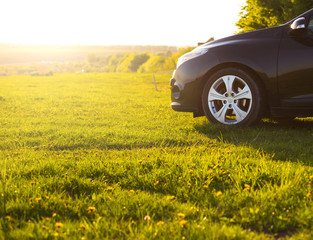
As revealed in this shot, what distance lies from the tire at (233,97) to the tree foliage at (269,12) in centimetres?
843

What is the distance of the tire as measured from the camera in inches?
179

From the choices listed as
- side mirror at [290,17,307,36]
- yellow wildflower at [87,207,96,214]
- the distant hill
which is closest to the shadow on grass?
side mirror at [290,17,307,36]

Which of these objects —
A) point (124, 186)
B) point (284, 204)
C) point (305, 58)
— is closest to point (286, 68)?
point (305, 58)

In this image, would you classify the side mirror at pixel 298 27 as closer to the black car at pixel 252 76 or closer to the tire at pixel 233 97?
the black car at pixel 252 76

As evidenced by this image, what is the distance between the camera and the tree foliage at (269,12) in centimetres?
1153

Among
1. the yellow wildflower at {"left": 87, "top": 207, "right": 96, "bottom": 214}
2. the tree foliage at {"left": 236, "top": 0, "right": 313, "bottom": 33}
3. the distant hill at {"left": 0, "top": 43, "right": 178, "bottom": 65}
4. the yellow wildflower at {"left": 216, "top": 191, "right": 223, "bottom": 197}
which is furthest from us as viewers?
the distant hill at {"left": 0, "top": 43, "right": 178, "bottom": 65}

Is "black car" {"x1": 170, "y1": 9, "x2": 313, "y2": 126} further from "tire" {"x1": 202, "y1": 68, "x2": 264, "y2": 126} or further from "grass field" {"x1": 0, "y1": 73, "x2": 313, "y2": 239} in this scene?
"grass field" {"x1": 0, "y1": 73, "x2": 313, "y2": 239}

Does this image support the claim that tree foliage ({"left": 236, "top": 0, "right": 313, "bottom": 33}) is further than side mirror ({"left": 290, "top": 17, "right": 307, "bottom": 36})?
Yes

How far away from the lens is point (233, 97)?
15.5 feet

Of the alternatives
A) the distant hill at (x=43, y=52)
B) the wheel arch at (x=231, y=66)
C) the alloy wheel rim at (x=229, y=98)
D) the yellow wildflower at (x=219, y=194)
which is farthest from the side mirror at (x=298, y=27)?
the distant hill at (x=43, y=52)

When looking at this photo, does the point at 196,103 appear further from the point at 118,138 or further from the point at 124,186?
the point at 124,186

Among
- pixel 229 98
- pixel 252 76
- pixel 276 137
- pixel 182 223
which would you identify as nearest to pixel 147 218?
pixel 182 223

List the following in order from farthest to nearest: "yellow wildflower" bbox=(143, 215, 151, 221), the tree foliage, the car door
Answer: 1. the tree foliage
2. the car door
3. "yellow wildflower" bbox=(143, 215, 151, 221)

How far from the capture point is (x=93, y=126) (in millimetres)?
5949
